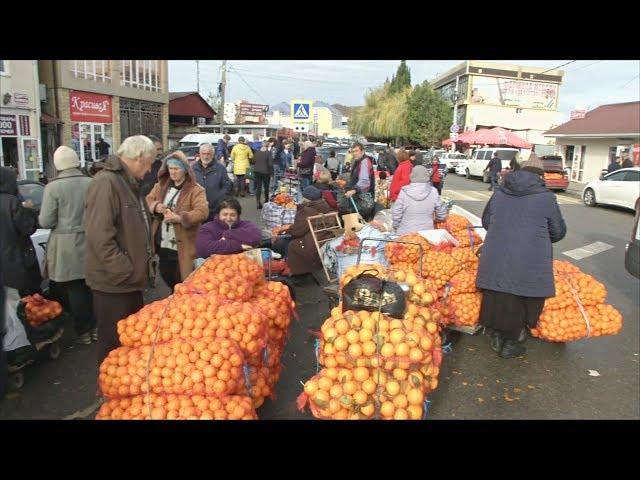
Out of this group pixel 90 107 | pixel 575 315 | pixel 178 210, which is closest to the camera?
pixel 575 315

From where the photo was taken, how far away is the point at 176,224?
4.90m

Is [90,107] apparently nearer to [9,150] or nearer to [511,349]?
[9,150]

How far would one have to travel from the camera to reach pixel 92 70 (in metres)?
24.4

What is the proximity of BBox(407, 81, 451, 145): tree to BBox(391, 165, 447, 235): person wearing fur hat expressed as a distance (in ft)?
152

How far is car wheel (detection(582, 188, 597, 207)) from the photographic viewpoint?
1795 centimetres

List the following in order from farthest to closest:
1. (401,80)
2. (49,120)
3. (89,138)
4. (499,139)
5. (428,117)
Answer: (401,80) → (428,117) → (499,139) → (89,138) → (49,120)

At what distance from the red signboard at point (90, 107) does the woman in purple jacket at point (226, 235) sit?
2172 centimetres

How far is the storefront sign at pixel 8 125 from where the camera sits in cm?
1764

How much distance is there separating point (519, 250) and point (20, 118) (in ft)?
64.7

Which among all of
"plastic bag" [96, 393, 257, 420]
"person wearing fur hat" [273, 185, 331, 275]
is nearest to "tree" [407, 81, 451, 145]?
"person wearing fur hat" [273, 185, 331, 275]

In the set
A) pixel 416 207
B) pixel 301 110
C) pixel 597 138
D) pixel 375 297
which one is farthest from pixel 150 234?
pixel 597 138

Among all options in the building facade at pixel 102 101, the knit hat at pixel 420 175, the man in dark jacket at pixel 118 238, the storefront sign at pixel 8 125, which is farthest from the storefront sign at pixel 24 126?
the man in dark jacket at pixel 118 238

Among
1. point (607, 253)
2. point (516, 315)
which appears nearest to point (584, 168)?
point (607, 253)

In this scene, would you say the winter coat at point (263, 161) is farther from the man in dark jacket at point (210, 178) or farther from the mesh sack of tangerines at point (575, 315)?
Result: the mesh sack of tangerines at point (575, 315)
